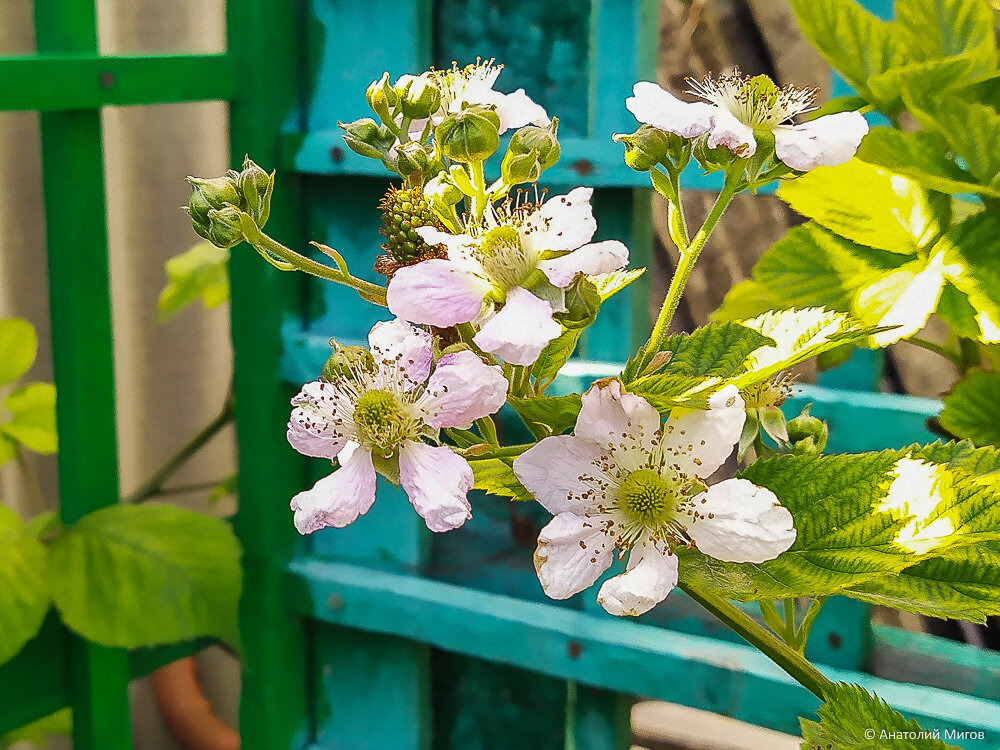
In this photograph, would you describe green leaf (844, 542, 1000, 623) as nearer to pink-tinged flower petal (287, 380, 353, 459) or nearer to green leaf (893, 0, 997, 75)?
pink-tinged flower petal (287, 380, 353, 459)

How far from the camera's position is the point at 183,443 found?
1.47 metres

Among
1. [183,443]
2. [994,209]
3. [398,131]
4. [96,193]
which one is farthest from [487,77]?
[183,443]

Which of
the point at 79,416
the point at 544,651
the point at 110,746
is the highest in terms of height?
the point at 79,416

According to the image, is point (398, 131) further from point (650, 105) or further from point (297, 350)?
point (297, 350)

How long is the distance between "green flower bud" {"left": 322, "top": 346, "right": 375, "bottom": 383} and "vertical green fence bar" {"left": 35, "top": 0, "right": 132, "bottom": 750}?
28.1 inches

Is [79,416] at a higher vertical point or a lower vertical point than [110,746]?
higher

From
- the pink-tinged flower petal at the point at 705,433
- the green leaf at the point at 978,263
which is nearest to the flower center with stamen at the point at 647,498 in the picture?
the pink-tinged flower petal at the point at 705,433

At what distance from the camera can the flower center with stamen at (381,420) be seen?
37cm

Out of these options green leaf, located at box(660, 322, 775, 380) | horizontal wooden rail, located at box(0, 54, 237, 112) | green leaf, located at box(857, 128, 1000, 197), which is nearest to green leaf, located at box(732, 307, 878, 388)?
green leaf, located at box(660, 322, 775, 380)

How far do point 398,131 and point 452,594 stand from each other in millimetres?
773

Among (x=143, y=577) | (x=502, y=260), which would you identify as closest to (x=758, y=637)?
(x=502, y=260)

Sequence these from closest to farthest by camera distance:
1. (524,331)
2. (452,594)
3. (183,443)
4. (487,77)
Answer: (524,331) < (487,77) < (452,594) < (183,443)

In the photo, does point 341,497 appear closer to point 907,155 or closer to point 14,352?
point 907,155

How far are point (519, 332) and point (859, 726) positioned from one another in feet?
0.64
